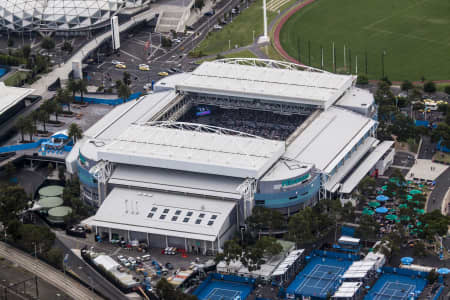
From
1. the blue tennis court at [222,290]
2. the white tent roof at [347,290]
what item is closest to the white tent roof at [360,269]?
the white tent roof at [347,290]

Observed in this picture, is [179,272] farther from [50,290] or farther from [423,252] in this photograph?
[423,252]

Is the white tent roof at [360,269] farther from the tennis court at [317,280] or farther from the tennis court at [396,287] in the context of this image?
the tennis court at [396,287]

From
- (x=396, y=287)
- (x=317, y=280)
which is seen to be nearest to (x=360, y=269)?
(x=396, y=287)

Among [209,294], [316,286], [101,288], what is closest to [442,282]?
[316,286]

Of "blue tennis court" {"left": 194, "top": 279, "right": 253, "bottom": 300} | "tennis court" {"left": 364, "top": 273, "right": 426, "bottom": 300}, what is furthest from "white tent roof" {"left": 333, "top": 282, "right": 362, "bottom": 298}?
"blue tennis court" {"left": 194, "top": 279, "right": 253, "bottom": 300}

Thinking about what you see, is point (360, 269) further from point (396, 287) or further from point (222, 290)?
point (222, 290)

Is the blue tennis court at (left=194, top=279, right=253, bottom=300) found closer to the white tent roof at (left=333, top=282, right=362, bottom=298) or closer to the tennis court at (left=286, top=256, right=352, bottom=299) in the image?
the tennis court at (left=286, top=256, right=352, bottom=299)
